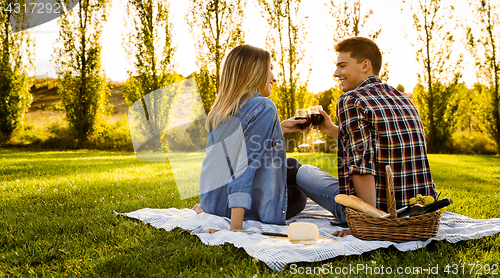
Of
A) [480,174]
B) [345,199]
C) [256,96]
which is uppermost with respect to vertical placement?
[256,96]

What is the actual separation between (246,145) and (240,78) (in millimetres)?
609

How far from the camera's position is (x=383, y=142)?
2512 millimetres

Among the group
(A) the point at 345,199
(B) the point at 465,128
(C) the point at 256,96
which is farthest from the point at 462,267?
(B) the point at 465,128

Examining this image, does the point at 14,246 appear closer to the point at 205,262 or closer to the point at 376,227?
the point at 205,262

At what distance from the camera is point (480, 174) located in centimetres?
752

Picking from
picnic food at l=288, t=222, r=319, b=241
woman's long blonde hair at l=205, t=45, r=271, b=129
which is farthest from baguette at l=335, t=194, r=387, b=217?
woman's long blonde hair at l=205, t=45, r=271, b=129

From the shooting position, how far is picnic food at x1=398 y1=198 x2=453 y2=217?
223 centimetres

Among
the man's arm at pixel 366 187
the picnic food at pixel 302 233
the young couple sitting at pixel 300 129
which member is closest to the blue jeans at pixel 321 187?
the young couple sitting at pixel 300 129

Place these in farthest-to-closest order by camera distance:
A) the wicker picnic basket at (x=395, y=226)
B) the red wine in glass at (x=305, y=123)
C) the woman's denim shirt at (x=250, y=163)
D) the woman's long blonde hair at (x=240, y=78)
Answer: the red wine in glass at (x=305, y=123)
the woman's long blonde hair at (x=240, y=78)
the woman's denim shirt at (x=250, y=163)
the wicker picnic basket at (x=395, y=226)

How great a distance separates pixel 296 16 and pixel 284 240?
1680 cm

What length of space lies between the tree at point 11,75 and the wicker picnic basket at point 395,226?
19097 mm

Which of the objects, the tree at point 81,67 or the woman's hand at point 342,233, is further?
the tree at point 81,67

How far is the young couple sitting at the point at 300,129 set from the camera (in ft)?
8.16

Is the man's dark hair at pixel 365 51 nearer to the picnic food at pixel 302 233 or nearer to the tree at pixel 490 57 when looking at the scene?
the picnic food at pixel 302 233
